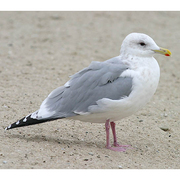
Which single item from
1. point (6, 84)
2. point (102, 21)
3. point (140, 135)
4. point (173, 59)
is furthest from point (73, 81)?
point (102, 21)

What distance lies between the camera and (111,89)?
14.9ft

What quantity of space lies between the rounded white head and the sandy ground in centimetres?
133

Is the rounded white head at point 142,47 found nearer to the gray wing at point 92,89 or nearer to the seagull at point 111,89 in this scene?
the seagull at point 111,89

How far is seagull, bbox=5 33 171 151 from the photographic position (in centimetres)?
447

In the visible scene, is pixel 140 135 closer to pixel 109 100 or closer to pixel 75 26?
pixel 109 100

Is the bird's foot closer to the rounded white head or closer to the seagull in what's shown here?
the seagull

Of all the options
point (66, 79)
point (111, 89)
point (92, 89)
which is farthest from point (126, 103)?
point (66, 79)

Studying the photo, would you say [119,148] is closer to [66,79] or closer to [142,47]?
[142,47]

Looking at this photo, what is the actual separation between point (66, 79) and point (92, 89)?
2836 mm

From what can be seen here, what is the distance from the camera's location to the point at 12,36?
10000 mm

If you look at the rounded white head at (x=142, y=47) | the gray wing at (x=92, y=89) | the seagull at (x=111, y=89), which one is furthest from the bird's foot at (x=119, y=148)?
the rounded white head at (x=142, y=47)

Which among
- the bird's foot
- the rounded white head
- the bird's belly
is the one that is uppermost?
the rounded white head

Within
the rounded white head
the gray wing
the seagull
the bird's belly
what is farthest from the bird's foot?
the rounded white head

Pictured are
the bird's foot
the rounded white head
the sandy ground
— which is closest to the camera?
the sandy ground
